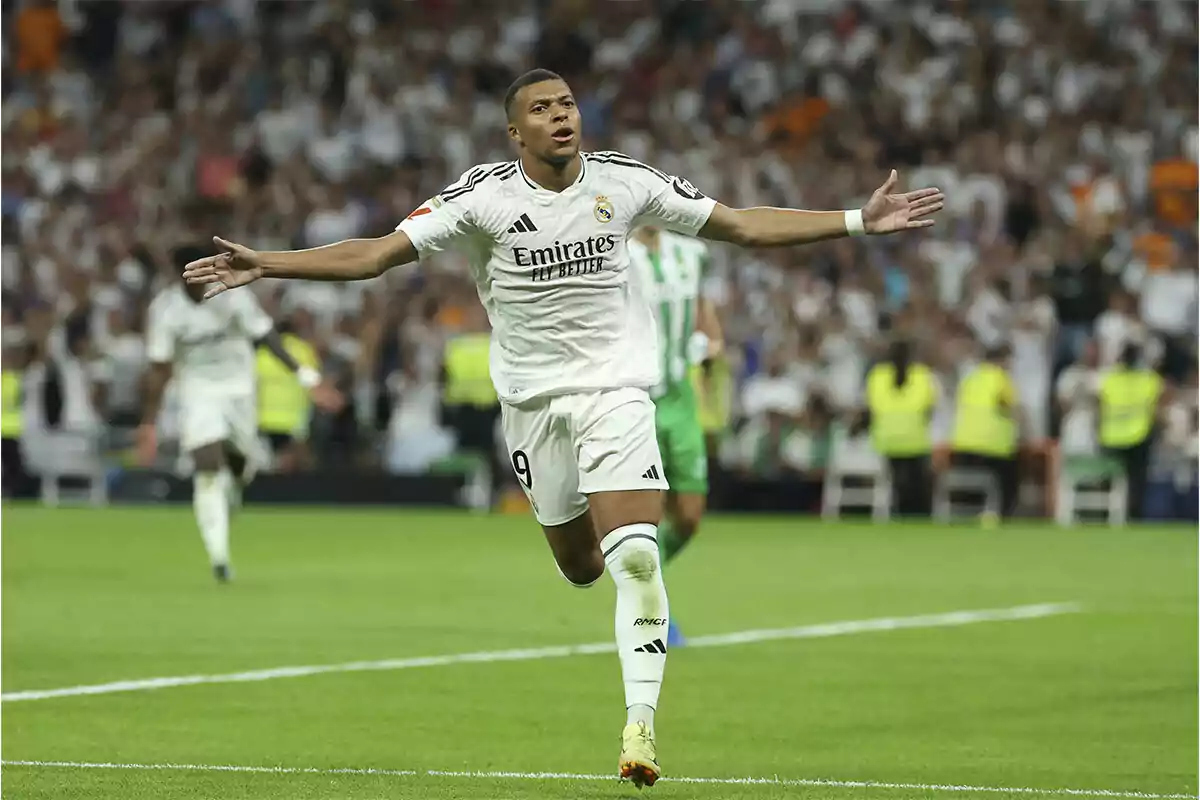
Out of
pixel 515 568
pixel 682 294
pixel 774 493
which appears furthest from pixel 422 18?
pixel 682 294

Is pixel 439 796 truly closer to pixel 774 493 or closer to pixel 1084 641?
pixel 1084 641

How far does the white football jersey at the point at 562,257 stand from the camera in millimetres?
9453

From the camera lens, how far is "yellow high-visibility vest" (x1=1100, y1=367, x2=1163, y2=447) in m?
26.6

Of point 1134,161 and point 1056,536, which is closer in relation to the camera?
point 1056,536

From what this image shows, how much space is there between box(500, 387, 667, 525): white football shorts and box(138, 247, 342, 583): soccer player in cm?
867

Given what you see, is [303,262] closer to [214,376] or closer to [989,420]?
[214,376]

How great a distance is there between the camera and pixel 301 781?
896 cm

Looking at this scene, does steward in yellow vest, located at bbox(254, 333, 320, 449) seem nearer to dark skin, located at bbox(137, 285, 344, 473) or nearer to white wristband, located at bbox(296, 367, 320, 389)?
dark skin, located at bbox(137, 285, 344, 473)

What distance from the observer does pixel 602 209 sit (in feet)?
31.2

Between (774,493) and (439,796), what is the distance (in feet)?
66.3

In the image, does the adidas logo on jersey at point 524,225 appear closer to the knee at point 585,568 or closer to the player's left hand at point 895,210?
the player's left hand at point 895,210

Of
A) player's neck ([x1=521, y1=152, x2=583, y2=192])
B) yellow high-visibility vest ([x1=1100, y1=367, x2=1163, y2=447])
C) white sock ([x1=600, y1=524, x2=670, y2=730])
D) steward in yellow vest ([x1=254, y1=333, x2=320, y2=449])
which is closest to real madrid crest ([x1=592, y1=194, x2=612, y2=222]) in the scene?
player's neck ([x1=521, y1=152, x2=583, y2=192])

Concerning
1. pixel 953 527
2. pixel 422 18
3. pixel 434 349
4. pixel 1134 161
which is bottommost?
pixel 953 527

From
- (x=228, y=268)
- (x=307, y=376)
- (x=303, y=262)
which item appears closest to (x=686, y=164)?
(x=307, y=376)
